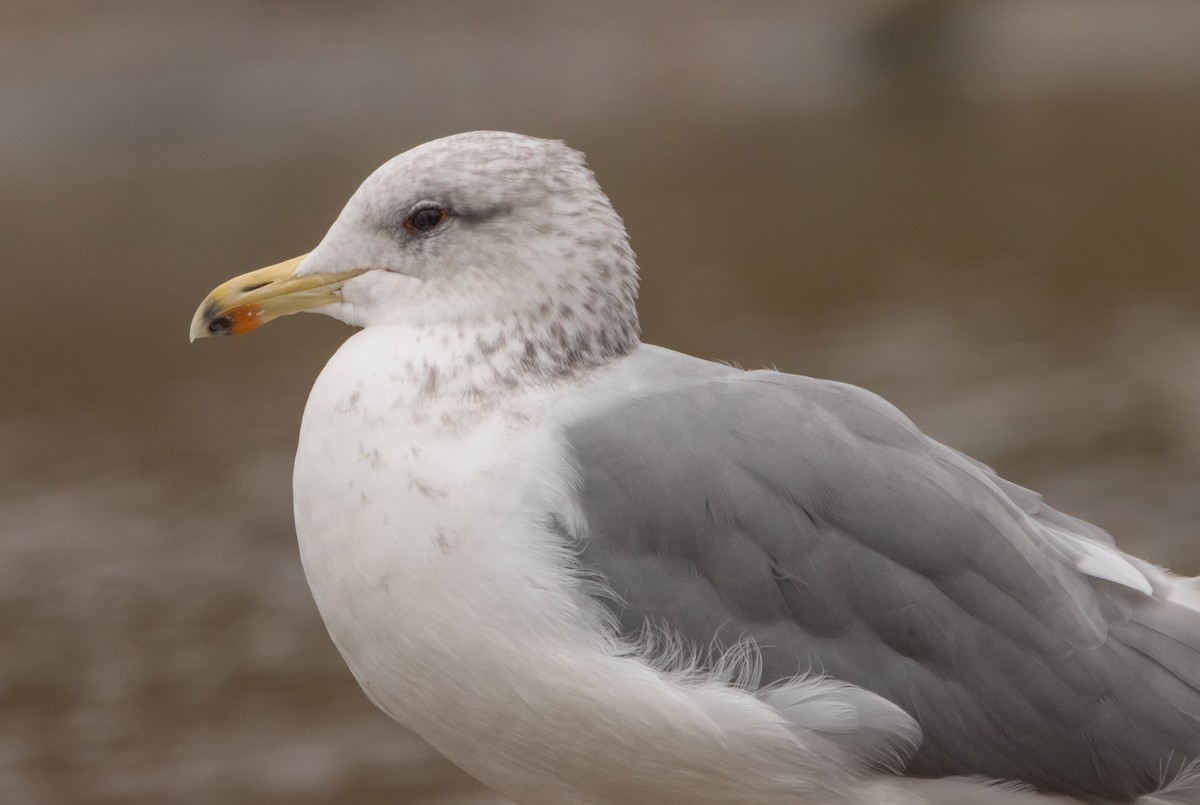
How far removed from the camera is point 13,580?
8.46m

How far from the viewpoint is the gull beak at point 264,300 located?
10.4ft

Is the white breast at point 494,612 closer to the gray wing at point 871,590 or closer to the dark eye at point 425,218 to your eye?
the gray wing at point 871,590

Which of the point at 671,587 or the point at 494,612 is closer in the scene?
the point at 494,612

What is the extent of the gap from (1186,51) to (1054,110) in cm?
461

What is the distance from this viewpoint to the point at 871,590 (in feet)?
9.63

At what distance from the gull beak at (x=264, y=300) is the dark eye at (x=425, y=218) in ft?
0.46

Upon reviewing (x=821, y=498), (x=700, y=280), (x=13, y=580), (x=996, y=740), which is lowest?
(x=13, y=580)

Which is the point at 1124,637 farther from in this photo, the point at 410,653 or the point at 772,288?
the point at 772,288

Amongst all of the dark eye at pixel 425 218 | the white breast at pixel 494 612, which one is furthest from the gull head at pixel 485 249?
the white breast at pixel 494 612

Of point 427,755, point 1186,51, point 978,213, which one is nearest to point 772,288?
point 978,213

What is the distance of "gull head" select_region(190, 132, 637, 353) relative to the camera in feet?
10.1

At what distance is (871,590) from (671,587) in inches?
14.0

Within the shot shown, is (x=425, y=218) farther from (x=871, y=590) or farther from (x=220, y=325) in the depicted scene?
(x=871, y=590)

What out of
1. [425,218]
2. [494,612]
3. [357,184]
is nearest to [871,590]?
[494,612]
